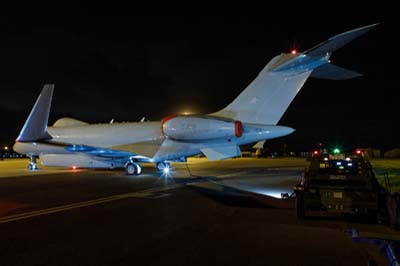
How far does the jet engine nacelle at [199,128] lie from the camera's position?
19.3m

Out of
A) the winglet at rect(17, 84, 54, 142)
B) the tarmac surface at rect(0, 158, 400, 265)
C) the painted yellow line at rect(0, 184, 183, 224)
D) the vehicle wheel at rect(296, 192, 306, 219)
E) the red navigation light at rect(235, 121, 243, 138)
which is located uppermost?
the winglet at rect(17, 84, 54, 142)

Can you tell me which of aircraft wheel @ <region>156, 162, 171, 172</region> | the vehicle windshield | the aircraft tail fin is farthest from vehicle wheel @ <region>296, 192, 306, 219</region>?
aircraft wheel @ <region>156, 162, 171, 172</region>

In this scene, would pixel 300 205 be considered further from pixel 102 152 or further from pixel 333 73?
pixel 102 152

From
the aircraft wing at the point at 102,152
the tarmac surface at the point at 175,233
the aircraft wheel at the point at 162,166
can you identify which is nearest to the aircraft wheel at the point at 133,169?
the aircraft wing at the point at 102,152

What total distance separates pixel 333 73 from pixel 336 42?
3.50 m

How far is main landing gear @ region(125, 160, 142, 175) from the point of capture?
2403 cm

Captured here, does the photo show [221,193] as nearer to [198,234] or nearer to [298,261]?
[198,234]

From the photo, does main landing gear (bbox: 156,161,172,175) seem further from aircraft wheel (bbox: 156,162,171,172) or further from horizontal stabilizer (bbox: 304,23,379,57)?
horizontal stabilizer (bbox: 304,23,379,57)

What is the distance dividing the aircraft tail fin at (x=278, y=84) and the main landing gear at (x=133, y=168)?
634cm

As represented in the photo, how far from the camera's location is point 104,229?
8328mm

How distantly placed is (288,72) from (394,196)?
10682mm

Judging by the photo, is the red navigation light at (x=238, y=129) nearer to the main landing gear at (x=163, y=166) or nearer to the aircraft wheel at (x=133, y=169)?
the aircraft wheel at (x=133, y=169)

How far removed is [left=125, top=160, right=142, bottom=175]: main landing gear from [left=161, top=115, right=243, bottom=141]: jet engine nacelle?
3860 millimetres

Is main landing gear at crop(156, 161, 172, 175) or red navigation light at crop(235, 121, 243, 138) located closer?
red navigation light at crop(235, 121, 243, 138)
